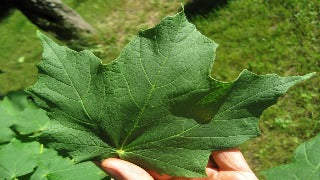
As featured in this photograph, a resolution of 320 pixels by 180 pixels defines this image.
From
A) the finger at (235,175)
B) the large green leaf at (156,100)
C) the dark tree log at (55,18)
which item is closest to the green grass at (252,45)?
the dark tree log at (55,18)

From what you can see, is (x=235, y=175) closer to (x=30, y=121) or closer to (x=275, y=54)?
(x=30, y=121)

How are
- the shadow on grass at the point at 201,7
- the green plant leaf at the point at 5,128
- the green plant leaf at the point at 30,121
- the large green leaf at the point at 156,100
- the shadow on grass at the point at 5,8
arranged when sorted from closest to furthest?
1. the large green leaf at the point at 156,100
2. the green plant leaf at the point at 5,128
3. the green plant leaf at the point at 30,121
4. the shadow on grass at the point at 201,7
5. the shadow on grass at the point at 5,8

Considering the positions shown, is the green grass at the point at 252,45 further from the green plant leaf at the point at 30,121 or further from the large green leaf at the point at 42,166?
the large green leaf at the point at 42,166

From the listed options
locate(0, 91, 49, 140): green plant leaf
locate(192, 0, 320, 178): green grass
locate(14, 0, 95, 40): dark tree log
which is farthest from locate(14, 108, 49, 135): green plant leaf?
locate(14, 0, 95, 40): dark tree log

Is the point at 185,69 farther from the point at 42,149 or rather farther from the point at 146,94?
the point at 42,149

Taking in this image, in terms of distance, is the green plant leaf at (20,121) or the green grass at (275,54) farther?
the green grass at (275,54)

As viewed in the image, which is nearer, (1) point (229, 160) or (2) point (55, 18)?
(1) point (229, 160)

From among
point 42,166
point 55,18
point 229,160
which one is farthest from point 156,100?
point 55,18
